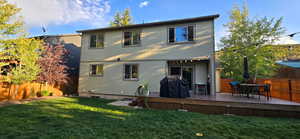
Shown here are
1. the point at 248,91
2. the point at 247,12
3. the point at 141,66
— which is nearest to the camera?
the point at 248,91

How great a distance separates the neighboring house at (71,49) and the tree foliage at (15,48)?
305 centimetres

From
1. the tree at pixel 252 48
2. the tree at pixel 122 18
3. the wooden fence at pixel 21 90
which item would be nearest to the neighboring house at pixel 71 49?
the wooden fence at pixel 21 90

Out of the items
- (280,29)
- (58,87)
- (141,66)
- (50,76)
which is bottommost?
(58,87)

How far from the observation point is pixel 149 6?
38.3ft

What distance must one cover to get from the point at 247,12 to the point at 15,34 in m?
20.5

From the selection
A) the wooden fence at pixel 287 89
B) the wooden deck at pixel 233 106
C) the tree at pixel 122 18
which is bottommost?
the wooden deck at pixel 233 106

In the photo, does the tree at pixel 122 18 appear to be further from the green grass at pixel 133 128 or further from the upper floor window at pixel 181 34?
the green grass at pixel 133 128

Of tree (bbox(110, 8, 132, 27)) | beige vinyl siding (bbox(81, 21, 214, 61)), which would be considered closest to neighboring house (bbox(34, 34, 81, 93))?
beige vinyl siding (bbox(81, 21, 214, 61))

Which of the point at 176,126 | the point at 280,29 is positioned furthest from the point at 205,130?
the point at 280,29

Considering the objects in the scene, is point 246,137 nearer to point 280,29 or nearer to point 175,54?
point 175,54

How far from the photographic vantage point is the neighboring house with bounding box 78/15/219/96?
7969 mm

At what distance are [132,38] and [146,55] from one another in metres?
1.77

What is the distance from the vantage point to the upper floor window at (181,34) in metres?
8.20

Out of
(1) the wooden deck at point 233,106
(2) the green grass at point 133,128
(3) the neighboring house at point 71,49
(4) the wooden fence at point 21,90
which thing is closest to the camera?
(2) the green grass at point 133,128
